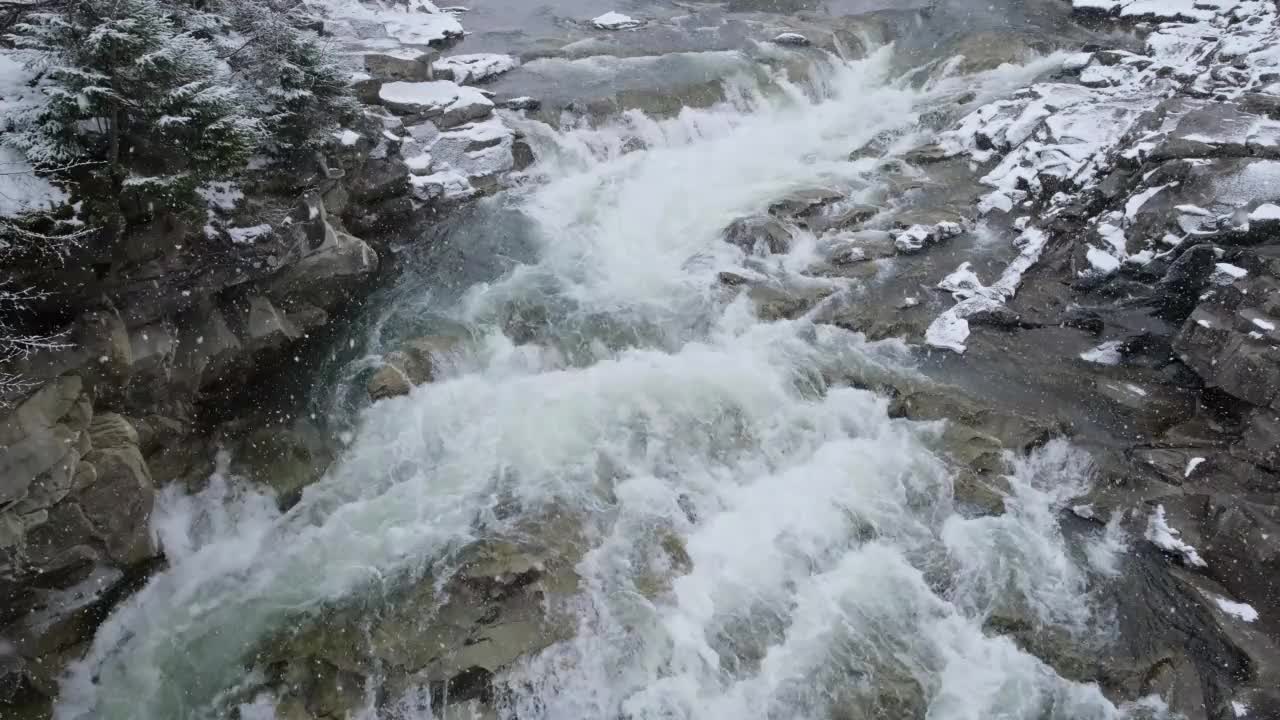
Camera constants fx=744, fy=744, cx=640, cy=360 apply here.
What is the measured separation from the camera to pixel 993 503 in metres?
10.9

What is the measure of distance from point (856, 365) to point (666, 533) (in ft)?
17.4

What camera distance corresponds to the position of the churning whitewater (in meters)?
8.83

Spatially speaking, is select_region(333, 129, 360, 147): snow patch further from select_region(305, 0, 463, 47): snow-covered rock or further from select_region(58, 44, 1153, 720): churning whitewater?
select_region(305, 0, 463, 47): snow-covered rock

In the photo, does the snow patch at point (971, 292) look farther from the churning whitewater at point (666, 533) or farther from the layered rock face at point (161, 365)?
the layered rock face at point (161, 365)

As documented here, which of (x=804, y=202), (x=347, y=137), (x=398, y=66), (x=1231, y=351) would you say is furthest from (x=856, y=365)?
(x=398, y=66)

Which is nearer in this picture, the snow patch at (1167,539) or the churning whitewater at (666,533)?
the churning whitewater at (666,533)

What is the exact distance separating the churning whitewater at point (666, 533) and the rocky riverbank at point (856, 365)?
269 mm

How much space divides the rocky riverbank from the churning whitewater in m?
0.27

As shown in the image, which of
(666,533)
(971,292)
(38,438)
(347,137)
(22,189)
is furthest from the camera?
(971,292)

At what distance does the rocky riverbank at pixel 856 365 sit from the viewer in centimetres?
888

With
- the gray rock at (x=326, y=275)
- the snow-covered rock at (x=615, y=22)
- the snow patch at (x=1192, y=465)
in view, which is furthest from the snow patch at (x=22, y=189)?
the snow-covered rock at (x=615, y=22)

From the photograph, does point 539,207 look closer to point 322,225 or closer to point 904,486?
point 322,225

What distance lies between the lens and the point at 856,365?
44.3ft

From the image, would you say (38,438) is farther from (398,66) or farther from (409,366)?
(398,66)
